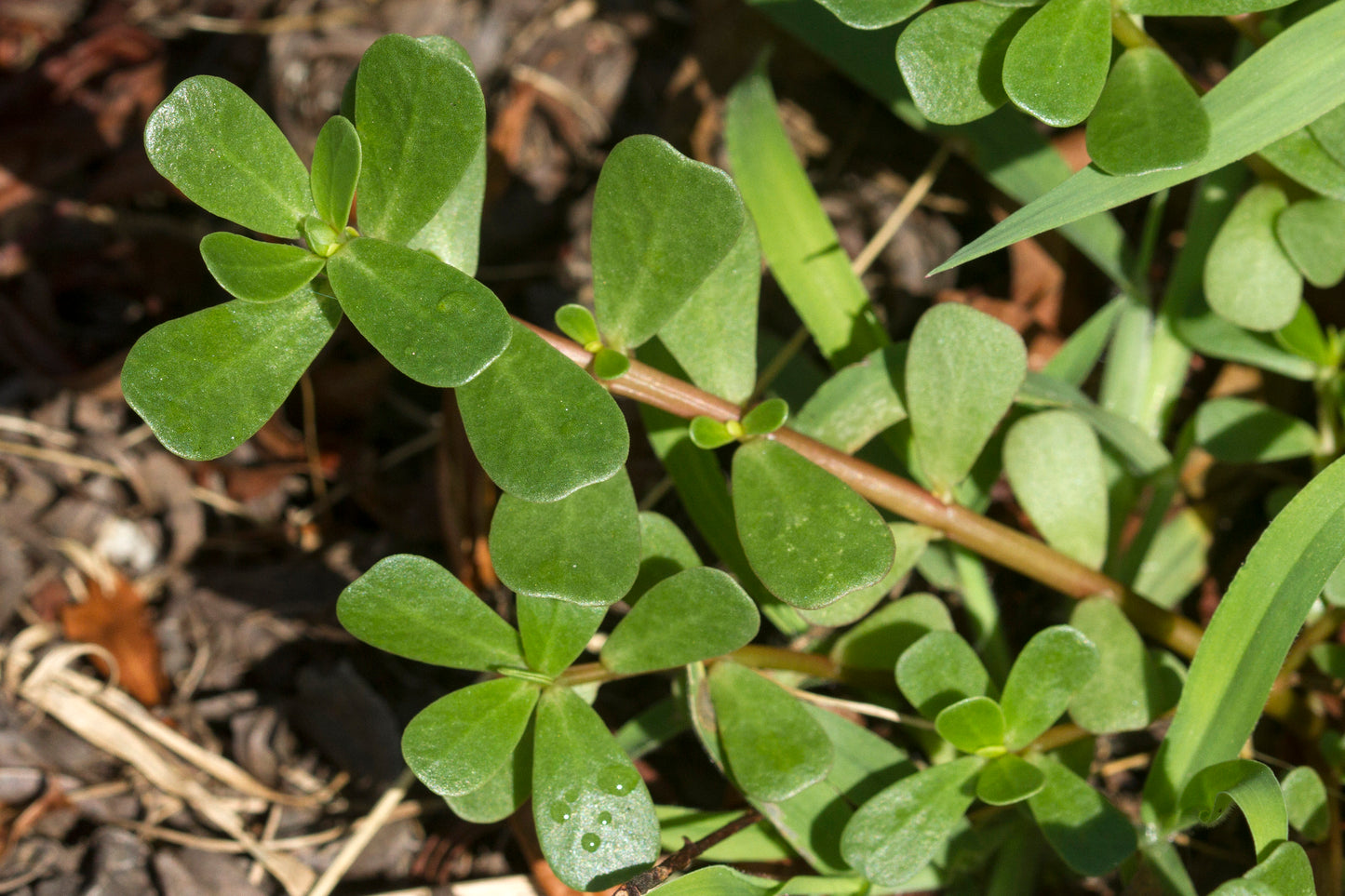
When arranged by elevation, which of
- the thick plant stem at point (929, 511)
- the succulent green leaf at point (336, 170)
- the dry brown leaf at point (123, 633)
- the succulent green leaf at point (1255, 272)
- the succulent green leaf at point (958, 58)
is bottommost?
the dry brown leaf at point (123, 633)

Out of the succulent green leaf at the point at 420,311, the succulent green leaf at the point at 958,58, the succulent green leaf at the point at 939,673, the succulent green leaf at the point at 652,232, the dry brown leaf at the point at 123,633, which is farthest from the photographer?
the dry brown leaf at the point at 123,633

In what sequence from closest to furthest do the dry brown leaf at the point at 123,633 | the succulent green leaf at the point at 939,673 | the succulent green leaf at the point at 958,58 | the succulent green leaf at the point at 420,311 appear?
1. the succulent green leaf at the point at 420,311
2. the succulent green leaf at the point at 958,58
3. the succulent green leaf at the point at 939,673
4. the dry brown leaf at the point at 123,633

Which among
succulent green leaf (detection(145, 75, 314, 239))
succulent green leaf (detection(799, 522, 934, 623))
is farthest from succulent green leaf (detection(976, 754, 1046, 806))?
succulent green leaf (detection(145, 75, 314, 239))

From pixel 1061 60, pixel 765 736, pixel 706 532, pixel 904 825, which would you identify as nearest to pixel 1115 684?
pixel 904 825

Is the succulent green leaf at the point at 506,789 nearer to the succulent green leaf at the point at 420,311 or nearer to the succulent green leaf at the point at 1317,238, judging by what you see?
the succulent green leaf at the point at 420,311

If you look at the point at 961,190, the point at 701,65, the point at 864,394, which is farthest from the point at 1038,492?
the point at 701,65

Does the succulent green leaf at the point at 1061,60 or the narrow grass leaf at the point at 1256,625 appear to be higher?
the succulent green leaf at the point at 1061,60

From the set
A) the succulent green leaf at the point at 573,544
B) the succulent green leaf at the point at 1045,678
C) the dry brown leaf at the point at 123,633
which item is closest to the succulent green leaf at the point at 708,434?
the succulent green leaf at the point at 573,544

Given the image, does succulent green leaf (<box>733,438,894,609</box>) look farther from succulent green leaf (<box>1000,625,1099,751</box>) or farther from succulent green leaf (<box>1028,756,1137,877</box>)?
succulent green leaf (<box>1028,756,1137,877</box>)
